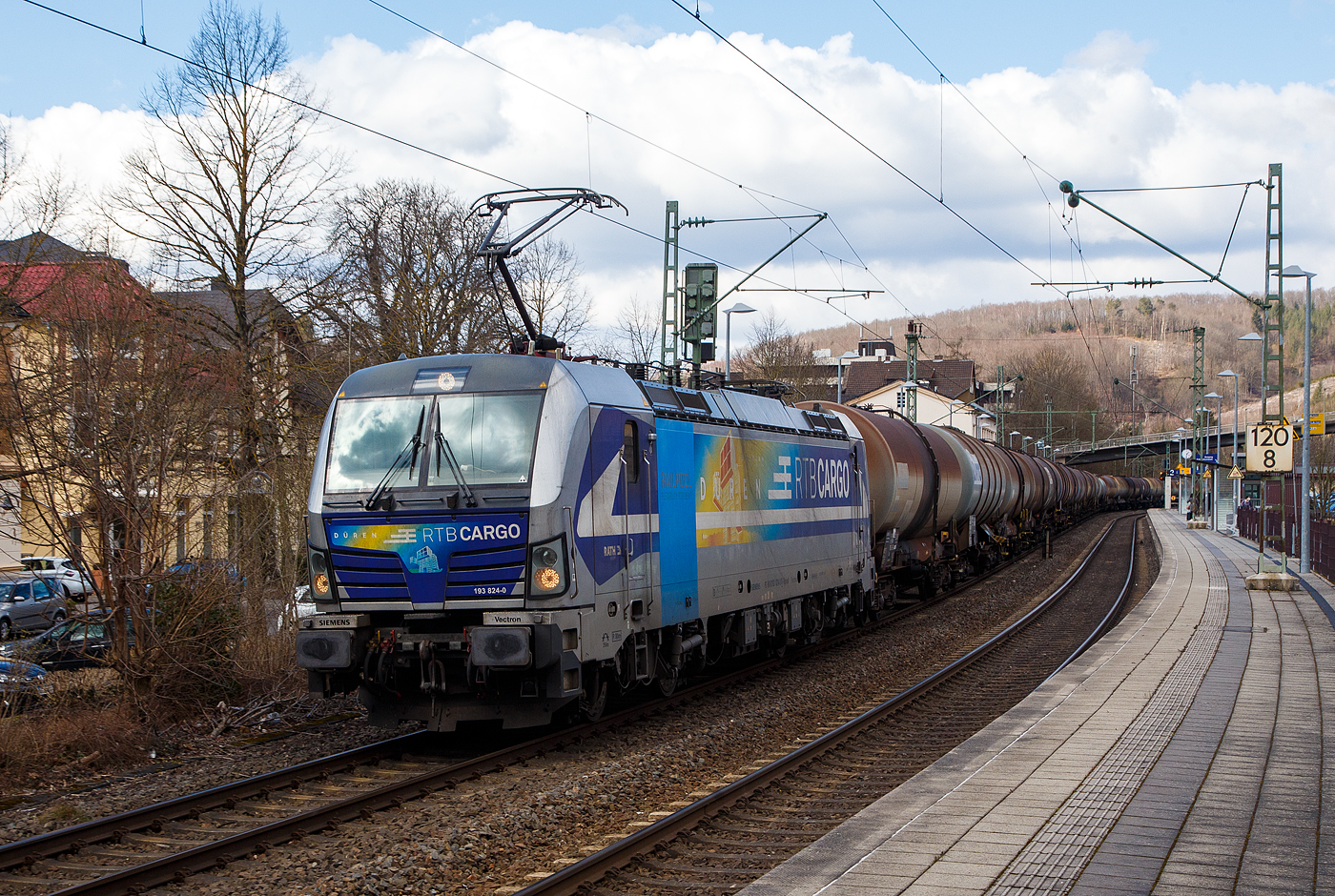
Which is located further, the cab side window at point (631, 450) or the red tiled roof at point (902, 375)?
the red tiled roof at point (902, 375)

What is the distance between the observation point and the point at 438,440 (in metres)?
9.83

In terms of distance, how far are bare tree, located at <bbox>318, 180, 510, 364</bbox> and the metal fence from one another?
1936 centimetres

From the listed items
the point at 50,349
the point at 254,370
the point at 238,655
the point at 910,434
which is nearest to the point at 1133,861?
the point at 238,655

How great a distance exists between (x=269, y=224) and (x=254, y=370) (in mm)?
3464

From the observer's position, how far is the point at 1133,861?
6098 millimetres

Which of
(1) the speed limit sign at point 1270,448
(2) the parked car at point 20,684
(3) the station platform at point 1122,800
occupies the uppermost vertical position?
(1) the speed limit sign at point 1270,448

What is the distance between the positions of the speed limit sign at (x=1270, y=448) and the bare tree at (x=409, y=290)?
53.1ft

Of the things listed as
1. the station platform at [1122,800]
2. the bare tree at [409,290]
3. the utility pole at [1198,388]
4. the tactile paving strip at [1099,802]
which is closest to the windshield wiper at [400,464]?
the station platform at [1122,800]

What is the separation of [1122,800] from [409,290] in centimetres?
2500

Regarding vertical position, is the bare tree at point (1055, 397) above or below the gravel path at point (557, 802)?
above

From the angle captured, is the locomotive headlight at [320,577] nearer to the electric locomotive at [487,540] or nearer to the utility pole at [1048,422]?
the electric locomotive at [487,540]

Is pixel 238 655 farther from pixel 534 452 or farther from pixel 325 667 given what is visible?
pixel 534 452

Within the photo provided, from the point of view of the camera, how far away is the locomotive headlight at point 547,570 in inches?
370

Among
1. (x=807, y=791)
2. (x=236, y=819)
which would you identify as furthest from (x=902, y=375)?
(x=236, y=819)
